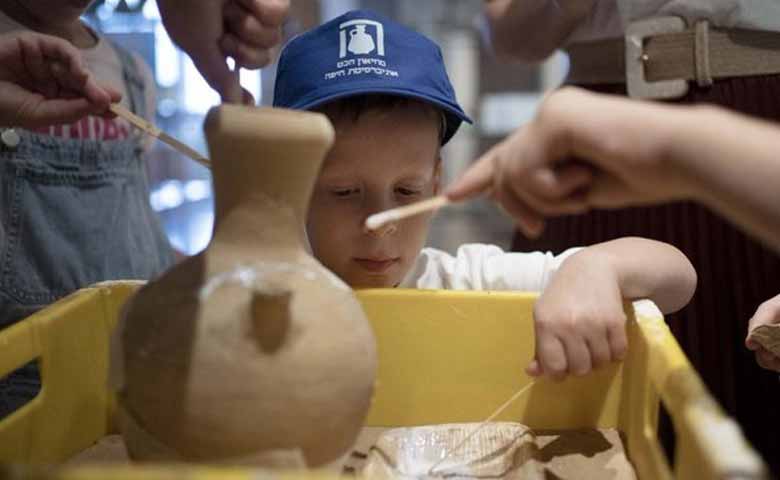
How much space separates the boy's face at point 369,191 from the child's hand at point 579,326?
0.21 meters

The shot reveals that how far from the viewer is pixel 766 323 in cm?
85

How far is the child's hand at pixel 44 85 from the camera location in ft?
2.78

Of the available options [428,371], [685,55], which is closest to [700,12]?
[685,55]

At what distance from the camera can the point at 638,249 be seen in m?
0.87

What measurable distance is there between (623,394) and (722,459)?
39cm

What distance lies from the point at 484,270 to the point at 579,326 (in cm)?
28

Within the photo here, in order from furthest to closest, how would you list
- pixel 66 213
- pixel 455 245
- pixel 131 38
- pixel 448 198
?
pixel 455 245
pixel 131 38
pixel 66 213
pixel 448 198

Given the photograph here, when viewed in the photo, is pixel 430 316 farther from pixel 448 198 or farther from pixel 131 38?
pixel 131 38

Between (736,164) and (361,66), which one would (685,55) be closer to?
(361,66)

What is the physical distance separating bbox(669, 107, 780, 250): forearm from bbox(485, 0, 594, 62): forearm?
0.65m

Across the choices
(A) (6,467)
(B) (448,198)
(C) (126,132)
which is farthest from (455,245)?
(A) (6,467)

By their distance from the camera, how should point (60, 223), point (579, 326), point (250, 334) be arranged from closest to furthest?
1. point (250, 334)
2. point (579, 326)
3. point (60, 223)

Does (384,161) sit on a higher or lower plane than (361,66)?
lower

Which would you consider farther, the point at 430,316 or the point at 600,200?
the point at 430,316
